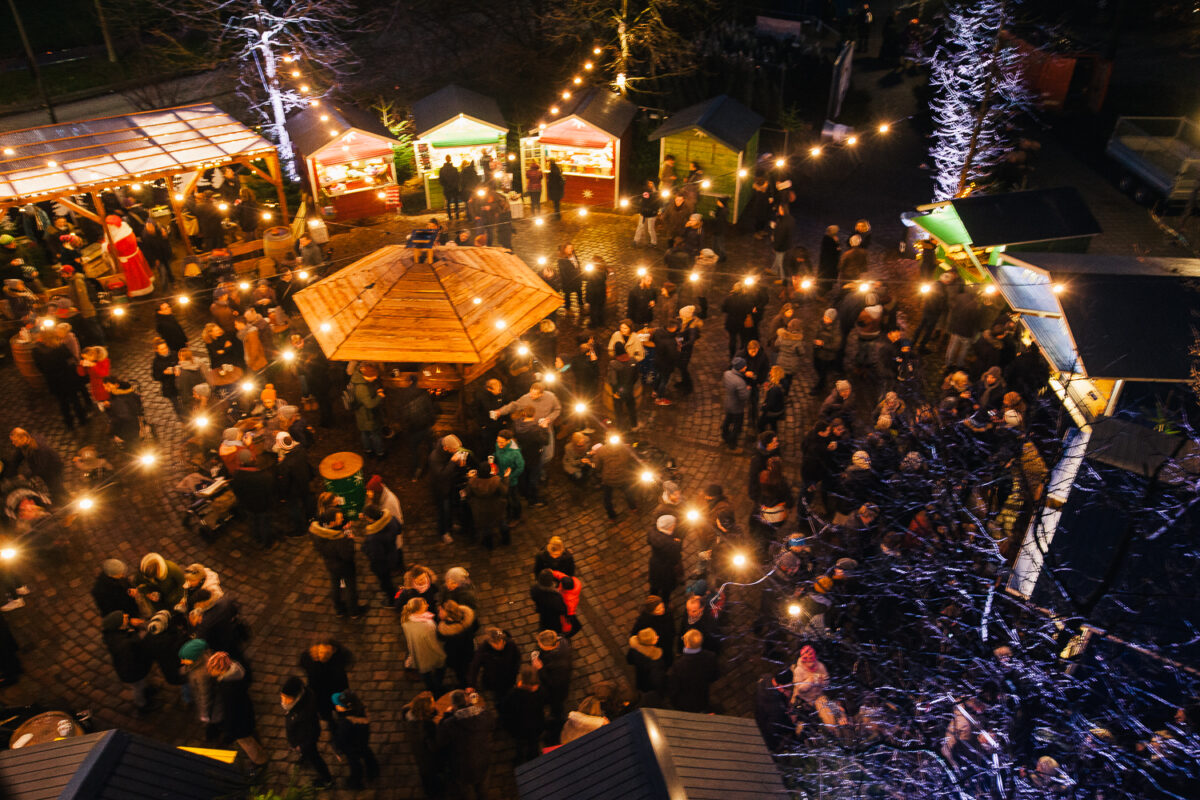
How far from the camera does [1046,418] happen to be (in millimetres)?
11648

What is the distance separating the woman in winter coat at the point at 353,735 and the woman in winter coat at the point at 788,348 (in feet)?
23.8

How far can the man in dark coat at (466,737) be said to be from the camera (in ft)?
23.5

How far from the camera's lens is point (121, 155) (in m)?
16.9

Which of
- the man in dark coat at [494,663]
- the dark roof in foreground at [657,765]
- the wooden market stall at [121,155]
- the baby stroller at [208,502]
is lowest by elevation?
the baby stroller at [208,502]

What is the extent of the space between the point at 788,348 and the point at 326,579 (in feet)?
23.9

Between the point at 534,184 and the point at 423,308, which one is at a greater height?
the point at 423,308

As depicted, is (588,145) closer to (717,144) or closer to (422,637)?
(717,144)

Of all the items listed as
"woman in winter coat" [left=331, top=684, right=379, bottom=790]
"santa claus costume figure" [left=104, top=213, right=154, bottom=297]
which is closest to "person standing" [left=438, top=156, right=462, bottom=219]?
"santa claus costume figure" [left=104, top=213, right=154, bottom=297]

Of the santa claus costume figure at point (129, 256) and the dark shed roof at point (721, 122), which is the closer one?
the santa claus costume figure at point (129, 256)

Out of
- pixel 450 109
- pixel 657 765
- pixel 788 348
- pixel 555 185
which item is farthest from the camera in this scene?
pixel 555 185

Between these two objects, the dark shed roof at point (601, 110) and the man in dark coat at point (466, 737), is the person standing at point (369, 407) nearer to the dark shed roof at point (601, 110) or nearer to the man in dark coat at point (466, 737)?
the man in dark coat at point (466, 737)

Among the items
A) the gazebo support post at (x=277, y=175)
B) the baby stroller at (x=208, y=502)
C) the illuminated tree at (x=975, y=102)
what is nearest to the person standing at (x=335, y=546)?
the baby stroller at (x=208, y=502)

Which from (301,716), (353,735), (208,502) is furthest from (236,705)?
(208,502)

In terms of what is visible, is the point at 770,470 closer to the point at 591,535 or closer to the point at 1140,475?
the point at 591,535
